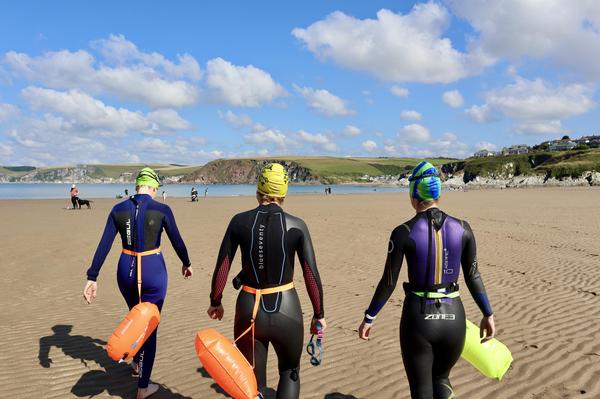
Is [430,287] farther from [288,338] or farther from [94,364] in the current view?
[94,364]

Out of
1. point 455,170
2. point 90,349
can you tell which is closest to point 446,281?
point 90,349

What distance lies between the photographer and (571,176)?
9131 centimetres

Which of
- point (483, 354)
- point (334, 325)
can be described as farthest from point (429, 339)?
point (334, 325)

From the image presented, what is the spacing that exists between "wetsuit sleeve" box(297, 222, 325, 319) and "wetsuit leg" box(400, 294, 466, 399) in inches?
30.1

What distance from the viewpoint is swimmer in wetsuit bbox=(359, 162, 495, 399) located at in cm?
311

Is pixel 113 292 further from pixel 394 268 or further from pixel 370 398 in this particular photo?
pixel 394 268

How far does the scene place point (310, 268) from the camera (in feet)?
11.5

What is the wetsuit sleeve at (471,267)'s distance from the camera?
126 inches

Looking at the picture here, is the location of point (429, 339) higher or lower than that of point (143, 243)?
lower

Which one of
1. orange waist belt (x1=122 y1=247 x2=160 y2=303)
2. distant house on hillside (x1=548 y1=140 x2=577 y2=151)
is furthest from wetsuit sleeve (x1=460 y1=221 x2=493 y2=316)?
distant house on hillside (x1=548 y1=140 x2=577 y2=151)

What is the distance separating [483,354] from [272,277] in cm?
216

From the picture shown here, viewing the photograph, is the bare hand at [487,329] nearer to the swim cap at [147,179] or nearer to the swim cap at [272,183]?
the swim cap at [272,183]

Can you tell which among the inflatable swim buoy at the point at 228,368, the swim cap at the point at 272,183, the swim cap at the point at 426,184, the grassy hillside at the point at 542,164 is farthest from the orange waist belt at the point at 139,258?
the grassy hillside at the point at 542,164

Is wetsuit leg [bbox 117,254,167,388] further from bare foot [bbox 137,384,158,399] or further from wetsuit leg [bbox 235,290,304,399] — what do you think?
wetsuit leg [bbox 235,290,304,399]
